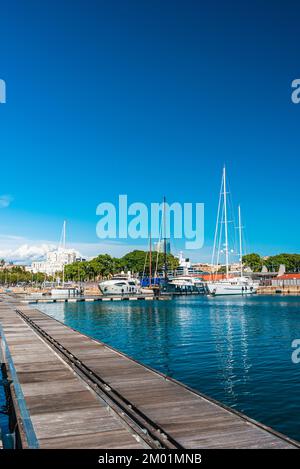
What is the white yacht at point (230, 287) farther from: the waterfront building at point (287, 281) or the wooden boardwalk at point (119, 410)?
the wooden boardwalk at point (119, 410)

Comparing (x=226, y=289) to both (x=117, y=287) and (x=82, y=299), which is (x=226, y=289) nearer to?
(x=117, y=287)

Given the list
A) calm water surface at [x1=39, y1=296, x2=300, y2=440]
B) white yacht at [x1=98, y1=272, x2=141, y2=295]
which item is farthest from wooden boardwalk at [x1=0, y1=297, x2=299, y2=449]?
white yacht at [x1=98, y1=272, x2=141, y2=295]

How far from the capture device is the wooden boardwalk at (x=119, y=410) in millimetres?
10836

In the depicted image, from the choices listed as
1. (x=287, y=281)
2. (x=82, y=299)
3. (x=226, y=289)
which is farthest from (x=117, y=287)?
(x=287, y=281)

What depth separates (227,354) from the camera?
99.7 feet

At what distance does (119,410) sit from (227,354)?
1832 centimetres

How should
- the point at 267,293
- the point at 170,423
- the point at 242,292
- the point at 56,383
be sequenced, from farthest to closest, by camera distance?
the point at 267,293 → the point at 242,292 → the point at 56,383 → the point at 170,423

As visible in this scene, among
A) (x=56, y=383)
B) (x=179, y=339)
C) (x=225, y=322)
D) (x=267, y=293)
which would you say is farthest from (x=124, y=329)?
(x=267, y=293)

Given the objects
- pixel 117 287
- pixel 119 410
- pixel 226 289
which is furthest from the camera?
pixel 117 287

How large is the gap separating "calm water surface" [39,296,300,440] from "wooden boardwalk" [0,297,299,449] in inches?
160
